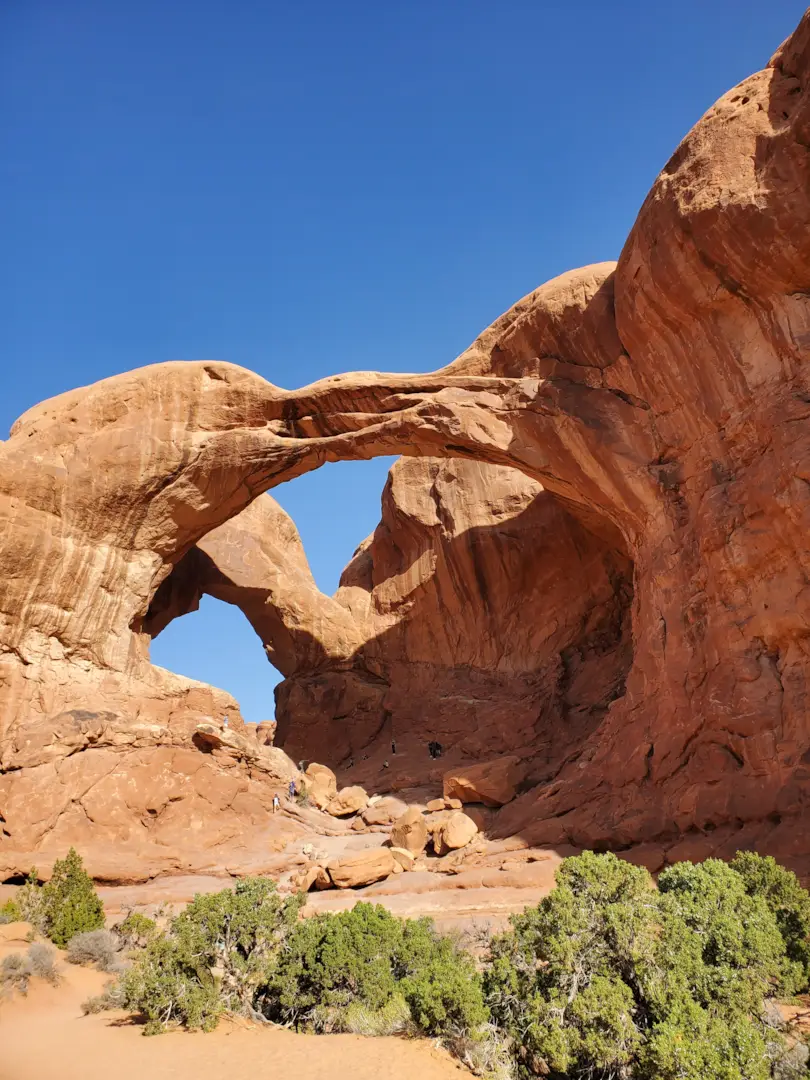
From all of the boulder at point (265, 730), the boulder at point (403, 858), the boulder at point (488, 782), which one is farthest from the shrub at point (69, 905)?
the boulder at point (265, 730)

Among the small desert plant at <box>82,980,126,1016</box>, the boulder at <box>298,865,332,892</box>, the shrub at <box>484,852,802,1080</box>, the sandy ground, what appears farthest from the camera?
the boulder at <box>298,865,332,892</box>

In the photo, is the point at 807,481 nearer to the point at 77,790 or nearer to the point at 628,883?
the point at 628,883

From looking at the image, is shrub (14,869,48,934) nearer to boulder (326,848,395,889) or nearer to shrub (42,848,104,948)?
shrub (42,848,104,948)

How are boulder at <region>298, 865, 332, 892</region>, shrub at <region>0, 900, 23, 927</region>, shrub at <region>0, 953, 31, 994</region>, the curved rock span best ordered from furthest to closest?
boulder at <region>298, 865, 332, 892</region>, the curved rock span, shrub at <region>0, 900, 23, 927</region>, shrub at <region>0, 953, 31, 994</region>

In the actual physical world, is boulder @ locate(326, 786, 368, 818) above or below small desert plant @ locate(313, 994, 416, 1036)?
above

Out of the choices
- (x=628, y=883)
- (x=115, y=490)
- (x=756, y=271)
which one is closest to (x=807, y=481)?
(x=756, y=271)

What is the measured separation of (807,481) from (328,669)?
2056cm

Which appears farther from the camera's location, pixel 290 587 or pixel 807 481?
pixel 290 587

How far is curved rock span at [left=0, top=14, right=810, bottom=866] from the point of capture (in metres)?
13.9

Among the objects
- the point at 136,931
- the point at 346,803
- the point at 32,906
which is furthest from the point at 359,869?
the point at 346,803

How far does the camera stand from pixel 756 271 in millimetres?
14281

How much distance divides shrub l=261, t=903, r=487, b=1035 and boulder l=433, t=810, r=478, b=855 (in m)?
7.61

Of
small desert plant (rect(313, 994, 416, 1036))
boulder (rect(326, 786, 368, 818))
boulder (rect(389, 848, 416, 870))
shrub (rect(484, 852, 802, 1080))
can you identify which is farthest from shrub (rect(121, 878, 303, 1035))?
boulder (rect(326, 786, 368, 818))

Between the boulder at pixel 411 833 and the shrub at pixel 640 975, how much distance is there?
8.79m
